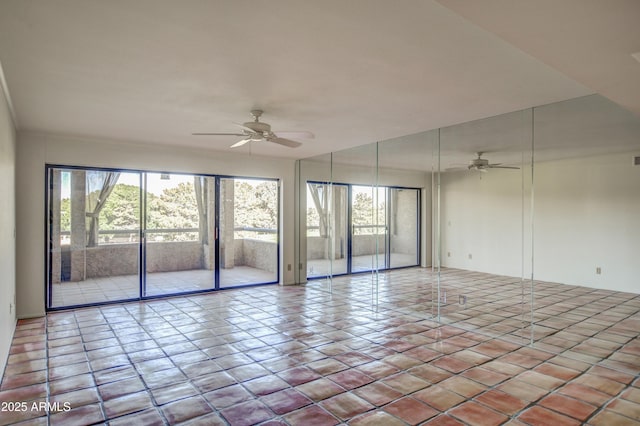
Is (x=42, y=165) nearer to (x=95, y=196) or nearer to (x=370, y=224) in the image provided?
(x=95, y=196)

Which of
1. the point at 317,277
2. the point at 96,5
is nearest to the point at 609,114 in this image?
A: the point at 96,5

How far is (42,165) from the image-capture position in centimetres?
491

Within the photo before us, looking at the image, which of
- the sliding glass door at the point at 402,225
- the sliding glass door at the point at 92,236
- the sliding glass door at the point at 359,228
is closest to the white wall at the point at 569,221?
the sliding glass door at the point at 402,225

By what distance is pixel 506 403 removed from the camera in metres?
2.62

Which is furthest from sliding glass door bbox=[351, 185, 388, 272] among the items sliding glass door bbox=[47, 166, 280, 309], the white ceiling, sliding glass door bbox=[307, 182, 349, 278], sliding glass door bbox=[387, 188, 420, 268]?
the white ceiling

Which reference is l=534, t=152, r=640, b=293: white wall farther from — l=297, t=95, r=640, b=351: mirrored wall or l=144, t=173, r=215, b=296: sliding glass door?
l=144, t=173, r=215, b=296: sliding glass door

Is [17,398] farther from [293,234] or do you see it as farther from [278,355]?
[293,234]

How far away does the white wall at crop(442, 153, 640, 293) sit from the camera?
153 inches

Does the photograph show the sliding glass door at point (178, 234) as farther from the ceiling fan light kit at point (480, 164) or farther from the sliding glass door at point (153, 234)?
the ceiling fan light kit at point (480, 164)

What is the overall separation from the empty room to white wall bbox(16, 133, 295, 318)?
0.03 m

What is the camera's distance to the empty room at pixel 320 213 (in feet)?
7.27

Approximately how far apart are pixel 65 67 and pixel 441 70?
108 inches

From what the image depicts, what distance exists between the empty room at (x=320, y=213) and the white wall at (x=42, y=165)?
3 centimetres

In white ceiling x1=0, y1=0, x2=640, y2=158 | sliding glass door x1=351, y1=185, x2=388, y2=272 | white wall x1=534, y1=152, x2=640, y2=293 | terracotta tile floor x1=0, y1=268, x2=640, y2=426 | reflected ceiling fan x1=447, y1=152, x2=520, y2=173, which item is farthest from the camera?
sliding glass door x1=351, y1=185, x2=388, y2=272
